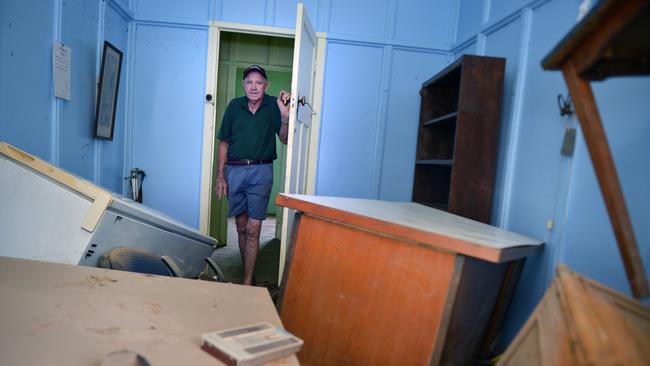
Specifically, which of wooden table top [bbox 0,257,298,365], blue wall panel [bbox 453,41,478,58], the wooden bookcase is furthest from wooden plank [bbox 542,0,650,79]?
blue wall panel [bbox 453,41,478,58]

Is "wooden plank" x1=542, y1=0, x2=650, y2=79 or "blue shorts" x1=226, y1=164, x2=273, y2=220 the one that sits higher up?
"wooden plank" x1=542, y1=0, x2=650, y2=79

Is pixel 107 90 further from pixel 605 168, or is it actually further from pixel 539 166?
pixel 605 168

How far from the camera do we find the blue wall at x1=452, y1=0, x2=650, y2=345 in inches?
58.2

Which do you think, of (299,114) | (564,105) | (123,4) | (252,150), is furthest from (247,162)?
(564,105)

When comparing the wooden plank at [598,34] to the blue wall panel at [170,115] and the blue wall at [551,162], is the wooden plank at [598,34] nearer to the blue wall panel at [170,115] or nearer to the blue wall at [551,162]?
the blue wall at [551,162]

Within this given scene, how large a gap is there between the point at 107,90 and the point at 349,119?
2.12 m

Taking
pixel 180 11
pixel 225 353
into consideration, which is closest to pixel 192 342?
pixel 225 353

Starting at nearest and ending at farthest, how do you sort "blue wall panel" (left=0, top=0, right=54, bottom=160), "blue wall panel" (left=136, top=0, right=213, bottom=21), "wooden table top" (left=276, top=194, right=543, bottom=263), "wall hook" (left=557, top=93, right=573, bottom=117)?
1. "wooden table top" (left=276, top=194, right=543, bottom=263)
2. "wall hook" (left=557, top=93, right=573, bottom=117)
3. "blue wall panel" (left=0, top=0, right=54, bottom=160)
4. "blue wall panel" (left=136, top=0, right=213, bottom=21)

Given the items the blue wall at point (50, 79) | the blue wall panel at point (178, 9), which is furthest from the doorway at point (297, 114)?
the blue wall at point (50, 79)

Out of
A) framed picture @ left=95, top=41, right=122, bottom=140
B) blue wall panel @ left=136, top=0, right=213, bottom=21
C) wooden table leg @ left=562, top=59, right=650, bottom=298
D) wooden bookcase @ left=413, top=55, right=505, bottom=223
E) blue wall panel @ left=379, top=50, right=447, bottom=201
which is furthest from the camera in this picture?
blue wall panel @ left=379, top=50, right=447, bottom=201

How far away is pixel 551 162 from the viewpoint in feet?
6.59

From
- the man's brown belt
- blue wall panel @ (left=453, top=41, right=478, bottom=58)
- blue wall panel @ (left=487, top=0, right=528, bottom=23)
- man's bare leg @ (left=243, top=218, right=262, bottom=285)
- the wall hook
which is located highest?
blue wall panel @ (left=487, top=0, right=528, bottom=23)

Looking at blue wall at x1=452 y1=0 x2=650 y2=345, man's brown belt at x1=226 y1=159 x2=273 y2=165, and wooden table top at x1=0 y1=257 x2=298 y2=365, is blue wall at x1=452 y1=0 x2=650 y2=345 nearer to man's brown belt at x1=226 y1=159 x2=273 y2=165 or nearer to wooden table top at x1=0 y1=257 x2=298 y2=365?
wooden table top at x1=0 y1=257 x2=298 y2=365

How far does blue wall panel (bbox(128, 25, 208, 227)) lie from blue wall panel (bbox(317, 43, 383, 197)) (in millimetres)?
1216
